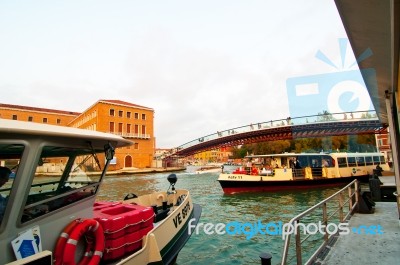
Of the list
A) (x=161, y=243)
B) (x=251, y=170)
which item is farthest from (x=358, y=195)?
(x=251, y=170)

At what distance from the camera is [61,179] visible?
12.0 ft

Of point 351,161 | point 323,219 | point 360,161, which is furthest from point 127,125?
point 323,219

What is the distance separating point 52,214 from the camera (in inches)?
116

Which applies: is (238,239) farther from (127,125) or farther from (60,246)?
(127,125)

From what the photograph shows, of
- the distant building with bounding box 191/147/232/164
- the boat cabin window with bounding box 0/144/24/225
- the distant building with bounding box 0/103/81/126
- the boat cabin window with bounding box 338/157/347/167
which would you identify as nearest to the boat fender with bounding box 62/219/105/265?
the boat cabin window with bounding box 0/144/24/225

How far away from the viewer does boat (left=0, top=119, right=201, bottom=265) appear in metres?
2.52

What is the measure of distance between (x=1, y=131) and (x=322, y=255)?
15.3 ft

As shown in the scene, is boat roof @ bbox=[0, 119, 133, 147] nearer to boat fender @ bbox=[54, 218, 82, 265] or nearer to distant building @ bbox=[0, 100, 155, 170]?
boat fender @ bbox=[54, 218, 82, 265]

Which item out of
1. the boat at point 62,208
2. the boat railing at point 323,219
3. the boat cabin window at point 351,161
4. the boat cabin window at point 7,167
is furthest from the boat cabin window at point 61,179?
the boat cabin window at point 351,161

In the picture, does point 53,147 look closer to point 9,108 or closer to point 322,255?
point 322,255

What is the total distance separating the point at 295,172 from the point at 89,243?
18.4m

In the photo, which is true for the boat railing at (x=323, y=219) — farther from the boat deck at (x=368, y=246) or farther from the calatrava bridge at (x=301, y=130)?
the calatrava bridge at (x=301, y=130)

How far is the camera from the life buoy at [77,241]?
2883 mm

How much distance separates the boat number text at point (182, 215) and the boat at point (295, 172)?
A: 1139cm
